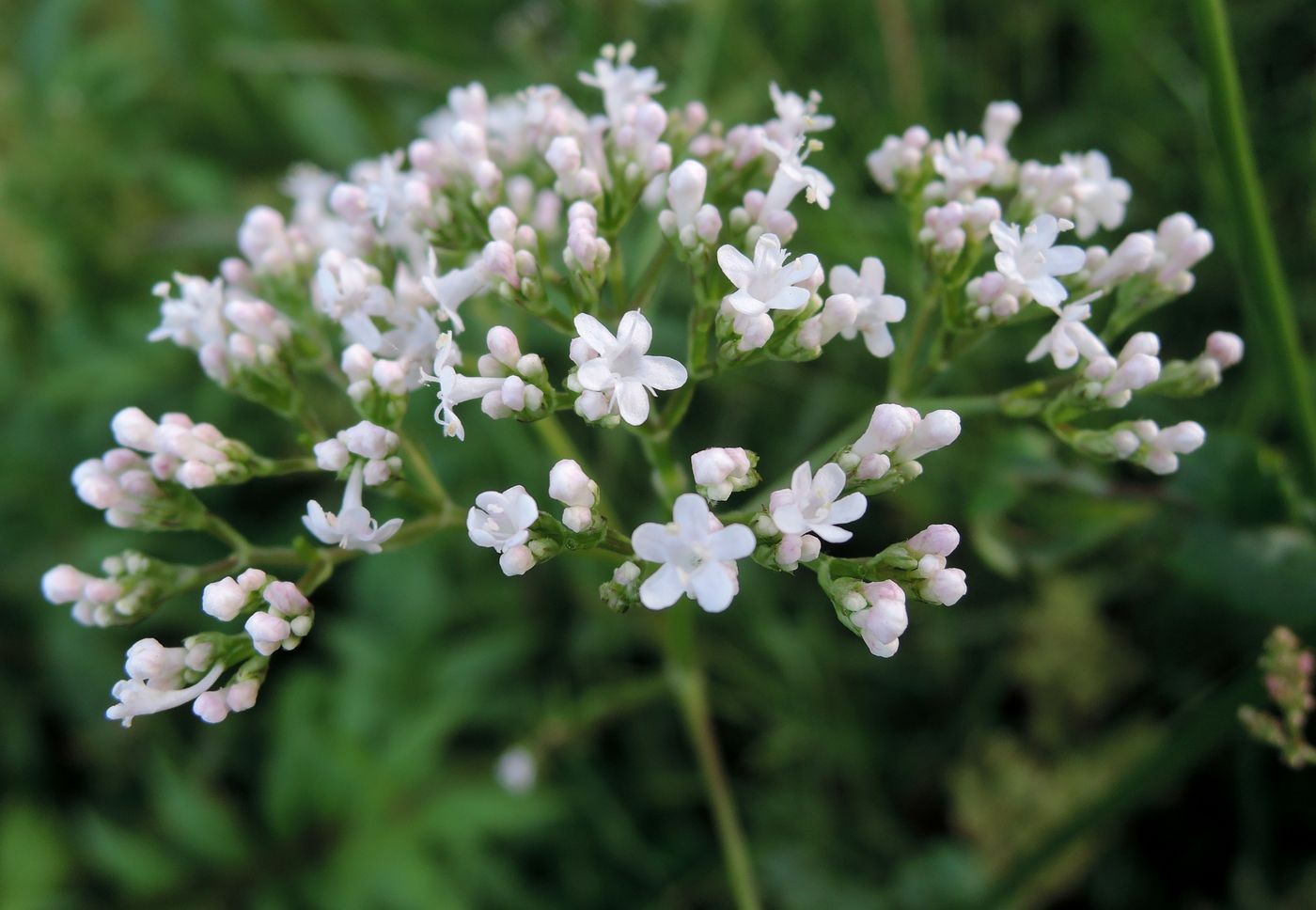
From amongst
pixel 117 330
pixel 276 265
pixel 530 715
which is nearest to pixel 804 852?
pixel 530 715

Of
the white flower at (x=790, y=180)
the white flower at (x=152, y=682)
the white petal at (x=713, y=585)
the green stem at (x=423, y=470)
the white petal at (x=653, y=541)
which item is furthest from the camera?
the green stem at (x=423, y=470)

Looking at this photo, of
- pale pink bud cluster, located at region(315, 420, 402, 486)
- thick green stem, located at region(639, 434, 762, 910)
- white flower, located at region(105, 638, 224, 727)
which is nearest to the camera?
white flower, located at region(105, 638, 224, 727)

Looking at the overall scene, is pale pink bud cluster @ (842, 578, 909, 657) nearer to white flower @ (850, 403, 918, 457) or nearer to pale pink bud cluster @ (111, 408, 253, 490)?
white flower @ (850, 403, 918, 457)

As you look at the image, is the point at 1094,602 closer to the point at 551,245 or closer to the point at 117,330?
the point at 551,245

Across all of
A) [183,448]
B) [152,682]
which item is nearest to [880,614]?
[152,682]

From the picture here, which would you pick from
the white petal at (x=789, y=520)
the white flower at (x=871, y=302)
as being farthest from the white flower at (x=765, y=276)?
the white petal at (x=789, y=520)

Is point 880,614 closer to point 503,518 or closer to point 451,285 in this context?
point 503,518

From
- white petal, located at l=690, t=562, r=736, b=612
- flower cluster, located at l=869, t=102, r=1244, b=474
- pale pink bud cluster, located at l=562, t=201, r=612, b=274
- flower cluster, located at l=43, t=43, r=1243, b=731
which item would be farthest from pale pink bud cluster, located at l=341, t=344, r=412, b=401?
flower cluster, located at l=869, t=102, r=1244, b=474

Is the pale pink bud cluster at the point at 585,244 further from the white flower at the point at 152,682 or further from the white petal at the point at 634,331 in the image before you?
the white flower at the point at 152,682
